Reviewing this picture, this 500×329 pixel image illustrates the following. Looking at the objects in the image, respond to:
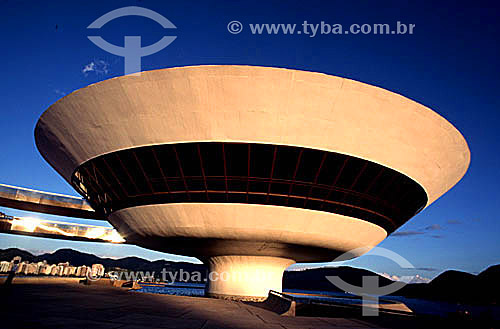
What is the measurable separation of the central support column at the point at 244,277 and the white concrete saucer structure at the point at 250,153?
84.5 inches

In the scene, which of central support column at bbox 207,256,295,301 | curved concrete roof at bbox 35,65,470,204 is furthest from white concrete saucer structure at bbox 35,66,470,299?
central support column at bbox 207,256,295,301

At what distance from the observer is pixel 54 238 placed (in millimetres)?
35719

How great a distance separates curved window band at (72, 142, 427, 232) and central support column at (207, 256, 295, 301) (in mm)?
6002

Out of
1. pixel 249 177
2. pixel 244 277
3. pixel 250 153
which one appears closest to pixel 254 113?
pixel 250 153

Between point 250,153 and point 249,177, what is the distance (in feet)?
3.57

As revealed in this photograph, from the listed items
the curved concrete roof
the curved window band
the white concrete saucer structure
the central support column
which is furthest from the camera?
the central support column

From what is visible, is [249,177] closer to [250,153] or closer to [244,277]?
[250,153]

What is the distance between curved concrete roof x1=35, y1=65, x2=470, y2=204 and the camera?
39.9ft

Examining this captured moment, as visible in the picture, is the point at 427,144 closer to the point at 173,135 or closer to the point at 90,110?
the point at 173,135

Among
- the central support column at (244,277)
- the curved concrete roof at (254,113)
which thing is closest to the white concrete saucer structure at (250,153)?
the curved concrete roof at (254,113)

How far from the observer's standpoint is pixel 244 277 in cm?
1875

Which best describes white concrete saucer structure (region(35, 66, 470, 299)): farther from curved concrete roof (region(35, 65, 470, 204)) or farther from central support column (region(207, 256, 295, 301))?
central support column (region(207, 256, 295, 301))

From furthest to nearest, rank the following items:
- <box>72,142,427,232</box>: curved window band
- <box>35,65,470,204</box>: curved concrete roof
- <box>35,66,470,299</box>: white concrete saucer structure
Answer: <box>72,142,427,232</box>: curved window band
<box>35,66,470,299</box>: white concrete saucer structure
<box>35,65,470,204</box>: curved concrete roof

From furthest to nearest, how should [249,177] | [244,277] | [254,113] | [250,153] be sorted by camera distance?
1. [244,277]
2. [249,177]
3. [250,153]
4. [254,113]
